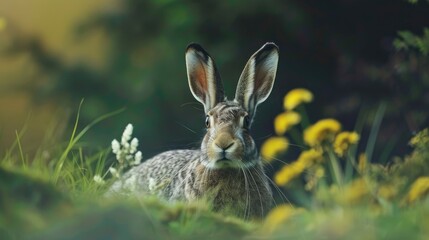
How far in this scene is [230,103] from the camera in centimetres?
754

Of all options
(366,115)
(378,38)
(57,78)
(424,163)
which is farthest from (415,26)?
(424,163)

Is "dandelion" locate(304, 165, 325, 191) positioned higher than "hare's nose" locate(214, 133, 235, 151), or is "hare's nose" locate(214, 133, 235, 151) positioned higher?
"dandelion" locate(304, 165, 325, 191)

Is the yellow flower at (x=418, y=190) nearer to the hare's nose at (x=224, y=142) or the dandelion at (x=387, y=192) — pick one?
the dandelion at (x=387, y=192)

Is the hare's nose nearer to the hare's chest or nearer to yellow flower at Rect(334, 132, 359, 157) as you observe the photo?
the hare's chest

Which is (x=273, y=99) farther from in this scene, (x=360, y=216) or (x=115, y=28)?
(x=360, y=216)

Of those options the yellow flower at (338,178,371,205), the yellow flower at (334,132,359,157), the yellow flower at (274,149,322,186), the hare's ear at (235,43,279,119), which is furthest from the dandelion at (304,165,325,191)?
the hare's ear at (235,43,279,119)

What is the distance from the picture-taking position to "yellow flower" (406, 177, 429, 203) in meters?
5.81

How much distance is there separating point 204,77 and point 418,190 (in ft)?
7.52

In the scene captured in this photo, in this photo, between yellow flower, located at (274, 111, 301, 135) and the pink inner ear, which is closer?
yellow flower, located at (274, 111, 301, 135)

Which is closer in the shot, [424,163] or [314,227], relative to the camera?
[314,227]

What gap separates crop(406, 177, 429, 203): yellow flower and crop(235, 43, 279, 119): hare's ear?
72.1 inches

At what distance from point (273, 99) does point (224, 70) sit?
27.6 inches

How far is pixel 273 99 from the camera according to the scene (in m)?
12.2

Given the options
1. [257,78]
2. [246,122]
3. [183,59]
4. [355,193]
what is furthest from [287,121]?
[183,59]
